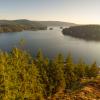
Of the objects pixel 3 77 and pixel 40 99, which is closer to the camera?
pixel 3 77

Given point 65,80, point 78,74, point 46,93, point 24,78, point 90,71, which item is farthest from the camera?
point 90,71

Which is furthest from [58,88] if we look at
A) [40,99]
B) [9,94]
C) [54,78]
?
[9,94]

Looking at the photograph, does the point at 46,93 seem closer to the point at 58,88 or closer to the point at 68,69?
the point at 58,88

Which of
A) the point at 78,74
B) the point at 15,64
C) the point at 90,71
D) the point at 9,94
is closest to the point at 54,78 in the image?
the point at 78,74

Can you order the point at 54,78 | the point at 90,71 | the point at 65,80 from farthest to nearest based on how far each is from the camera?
the point at 90,71 < the point at 65,80 < the point at 54,78

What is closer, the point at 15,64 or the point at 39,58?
the point at 15,64

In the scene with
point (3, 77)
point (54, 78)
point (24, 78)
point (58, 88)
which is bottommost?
point (58, 88)

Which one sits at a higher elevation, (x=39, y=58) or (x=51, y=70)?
(x=39, y=58)

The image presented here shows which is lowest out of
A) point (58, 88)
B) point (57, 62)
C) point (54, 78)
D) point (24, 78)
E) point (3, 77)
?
point (58, 88)

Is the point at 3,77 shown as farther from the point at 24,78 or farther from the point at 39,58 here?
the point at 39,58
